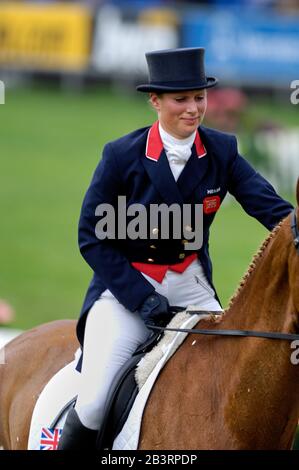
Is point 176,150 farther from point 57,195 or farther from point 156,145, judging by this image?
point 57,195

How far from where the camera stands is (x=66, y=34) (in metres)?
25.1

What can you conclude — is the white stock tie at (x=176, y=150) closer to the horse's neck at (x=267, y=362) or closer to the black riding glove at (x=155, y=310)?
the black riding glove at (x=155, y=310)

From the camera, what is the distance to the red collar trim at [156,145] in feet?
16.9

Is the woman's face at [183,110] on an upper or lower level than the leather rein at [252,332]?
upper

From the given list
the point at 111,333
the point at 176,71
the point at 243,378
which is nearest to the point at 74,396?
the point at 111,333

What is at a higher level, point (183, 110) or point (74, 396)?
point (183, 110)

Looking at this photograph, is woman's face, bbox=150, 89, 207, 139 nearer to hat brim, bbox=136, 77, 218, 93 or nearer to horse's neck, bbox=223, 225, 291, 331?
hat brim, bbox=136, 77, 218, 93

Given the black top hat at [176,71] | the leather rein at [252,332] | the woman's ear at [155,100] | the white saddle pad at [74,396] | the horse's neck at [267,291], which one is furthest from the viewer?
the woman's ear at [155,100]

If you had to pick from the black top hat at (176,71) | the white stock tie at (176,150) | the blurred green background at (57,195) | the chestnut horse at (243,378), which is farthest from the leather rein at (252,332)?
the blurred green background at (57,195)

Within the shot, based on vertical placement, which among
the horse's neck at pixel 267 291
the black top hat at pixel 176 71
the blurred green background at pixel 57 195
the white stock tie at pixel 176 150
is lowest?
the blurred green background at pixel 57 195

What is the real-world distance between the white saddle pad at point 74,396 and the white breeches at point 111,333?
0.58 feet

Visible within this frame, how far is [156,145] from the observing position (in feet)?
16.9

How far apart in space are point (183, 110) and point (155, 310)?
A: 3.11ft
